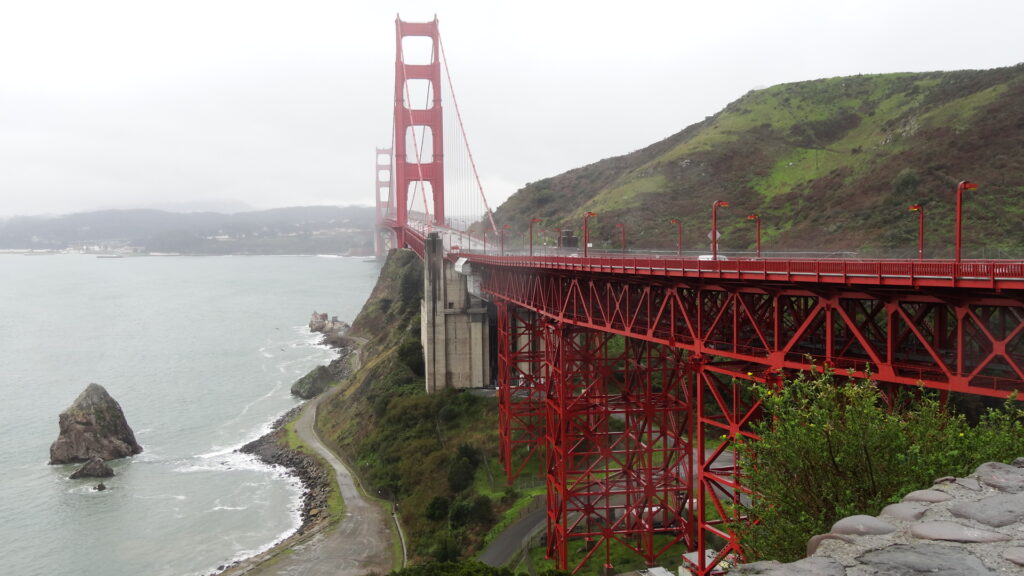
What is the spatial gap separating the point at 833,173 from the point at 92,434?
58889 mm

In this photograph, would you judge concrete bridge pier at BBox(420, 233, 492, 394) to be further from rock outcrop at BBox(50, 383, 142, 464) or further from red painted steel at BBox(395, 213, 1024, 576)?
rock outcrop at BBox(50, 383, 142, 464)

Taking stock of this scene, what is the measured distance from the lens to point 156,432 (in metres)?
55.3

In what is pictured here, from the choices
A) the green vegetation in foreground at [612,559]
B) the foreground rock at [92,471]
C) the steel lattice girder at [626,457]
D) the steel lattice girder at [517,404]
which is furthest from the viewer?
the foreground rock at [92,471]

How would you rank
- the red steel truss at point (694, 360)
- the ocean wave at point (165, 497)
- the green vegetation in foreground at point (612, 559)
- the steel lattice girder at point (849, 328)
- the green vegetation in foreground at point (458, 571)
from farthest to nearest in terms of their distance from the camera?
the ocean wave at point (165, 497), the green vegetation in foreground at point (612, 559), the green vegetation in foreground at point (458, 571), the red steel truss at point (694, 360), the steel lattice girder at point (849, 328)

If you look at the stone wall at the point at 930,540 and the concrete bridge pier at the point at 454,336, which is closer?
the stone wall at the point at 930,540

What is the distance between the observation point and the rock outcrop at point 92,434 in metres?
48.6

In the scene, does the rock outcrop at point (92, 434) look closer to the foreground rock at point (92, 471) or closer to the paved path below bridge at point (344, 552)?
the foreground rock at point (92, 471)

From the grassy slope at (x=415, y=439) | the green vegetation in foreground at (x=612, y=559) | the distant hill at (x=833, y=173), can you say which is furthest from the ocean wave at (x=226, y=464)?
the distant hill at (x=833, y=173)

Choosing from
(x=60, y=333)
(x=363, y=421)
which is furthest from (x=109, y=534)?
(x=60, y=333)

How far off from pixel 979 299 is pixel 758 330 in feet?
13.5

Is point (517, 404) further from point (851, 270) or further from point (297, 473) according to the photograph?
point (851, 270)

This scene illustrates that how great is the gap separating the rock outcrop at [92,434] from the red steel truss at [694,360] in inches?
1140

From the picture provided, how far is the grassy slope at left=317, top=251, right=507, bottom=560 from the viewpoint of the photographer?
31.0m

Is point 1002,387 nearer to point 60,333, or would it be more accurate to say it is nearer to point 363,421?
point 363,421
